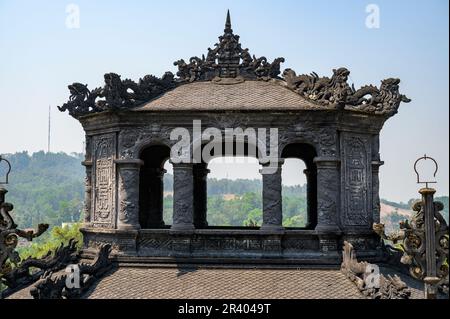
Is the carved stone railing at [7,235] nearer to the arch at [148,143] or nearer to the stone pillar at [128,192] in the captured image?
the stone pillar at [128,192]

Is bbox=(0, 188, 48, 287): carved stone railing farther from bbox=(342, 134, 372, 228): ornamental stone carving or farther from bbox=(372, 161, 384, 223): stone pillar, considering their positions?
bbox=(372, 161, 384, 223): stone pillar

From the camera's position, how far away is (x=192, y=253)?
48.7 feet

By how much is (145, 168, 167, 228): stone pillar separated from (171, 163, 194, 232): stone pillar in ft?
12.2

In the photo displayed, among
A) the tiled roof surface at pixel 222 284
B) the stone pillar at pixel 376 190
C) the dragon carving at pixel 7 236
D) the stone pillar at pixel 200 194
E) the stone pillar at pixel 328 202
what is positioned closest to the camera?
the dragon carving at pixel 7 236

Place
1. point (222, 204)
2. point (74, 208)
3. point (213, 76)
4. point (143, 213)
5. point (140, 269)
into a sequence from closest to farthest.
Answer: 1. point (140, 269)
2. point (213, 76)
3. point (143, 213)
4. point (74, 208)
5. point (222, 204)

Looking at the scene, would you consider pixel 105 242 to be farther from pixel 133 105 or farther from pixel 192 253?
pixel 133 105

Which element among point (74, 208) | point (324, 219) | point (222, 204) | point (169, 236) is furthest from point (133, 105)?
point (222, 204)

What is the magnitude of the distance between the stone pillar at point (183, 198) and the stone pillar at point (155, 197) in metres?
3.71

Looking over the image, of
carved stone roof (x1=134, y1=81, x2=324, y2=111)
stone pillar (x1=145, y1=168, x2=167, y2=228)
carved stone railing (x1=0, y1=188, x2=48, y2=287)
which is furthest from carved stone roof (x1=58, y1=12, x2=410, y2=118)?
carved stone railing (x1=0, y1=188, x2=48, y2=287)

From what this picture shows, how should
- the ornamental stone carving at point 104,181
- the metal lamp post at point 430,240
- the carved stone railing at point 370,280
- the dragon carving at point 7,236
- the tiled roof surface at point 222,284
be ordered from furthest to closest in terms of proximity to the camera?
the ornamental stone carving at point 104,181, the tiled roof surface at point 222,284, the carved stone railing at point 370,280, the dragon carving at point 7,236, the metal lamp post at point 430,240

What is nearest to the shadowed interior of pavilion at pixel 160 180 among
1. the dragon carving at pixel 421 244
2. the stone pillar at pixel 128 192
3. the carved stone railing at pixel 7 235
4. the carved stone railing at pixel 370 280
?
the stone pillar at pixel 128 192

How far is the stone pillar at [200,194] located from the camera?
19.7m
